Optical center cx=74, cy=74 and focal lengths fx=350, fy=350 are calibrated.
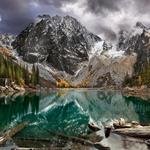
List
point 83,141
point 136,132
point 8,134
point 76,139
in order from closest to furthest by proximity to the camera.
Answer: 1. point 83,141
2. point 76,139
3. point 136,132
4. point 8,134

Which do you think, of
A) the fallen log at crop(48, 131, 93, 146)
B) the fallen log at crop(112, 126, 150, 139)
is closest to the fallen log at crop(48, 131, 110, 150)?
the fallen log at crop(48, 131, 93, 146)

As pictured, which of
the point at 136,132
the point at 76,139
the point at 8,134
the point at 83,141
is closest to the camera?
the point at 83,141

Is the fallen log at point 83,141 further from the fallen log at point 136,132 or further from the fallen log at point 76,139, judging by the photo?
the fallen log at point 136,132

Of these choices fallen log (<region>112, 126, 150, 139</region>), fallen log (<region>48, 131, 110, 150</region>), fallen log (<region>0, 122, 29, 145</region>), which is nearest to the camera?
fallen log (<region>48, 131, 110, 150</region>)

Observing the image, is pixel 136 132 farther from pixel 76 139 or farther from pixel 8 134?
pixel 8 134

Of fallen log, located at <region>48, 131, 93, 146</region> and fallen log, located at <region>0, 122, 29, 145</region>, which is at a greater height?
fallen log, located at <region>0, 122, 29, 145</region>

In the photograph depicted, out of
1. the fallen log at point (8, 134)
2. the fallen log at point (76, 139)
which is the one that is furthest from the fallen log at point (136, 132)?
the fallen log at point (8, 134)

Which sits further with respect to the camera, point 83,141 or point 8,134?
point 8,134

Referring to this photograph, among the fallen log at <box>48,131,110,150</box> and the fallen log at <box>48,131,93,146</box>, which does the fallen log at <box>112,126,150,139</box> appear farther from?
the fallen log at <box>48,131,93,146</box>

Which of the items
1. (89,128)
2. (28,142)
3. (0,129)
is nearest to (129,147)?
(28,142)

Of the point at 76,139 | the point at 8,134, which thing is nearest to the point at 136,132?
the point at 76,139

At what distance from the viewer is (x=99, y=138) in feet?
194

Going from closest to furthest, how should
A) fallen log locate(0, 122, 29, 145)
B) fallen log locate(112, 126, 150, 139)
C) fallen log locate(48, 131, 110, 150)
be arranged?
fallen log locate(48, 131, 110, 150)
fallen log locate(0, 122, 29, 145)
fallen log locate(112, 126, 150, 139)

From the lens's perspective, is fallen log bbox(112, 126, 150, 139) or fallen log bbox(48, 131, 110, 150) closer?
fallen log bbox(48, 131, 110, 150)
